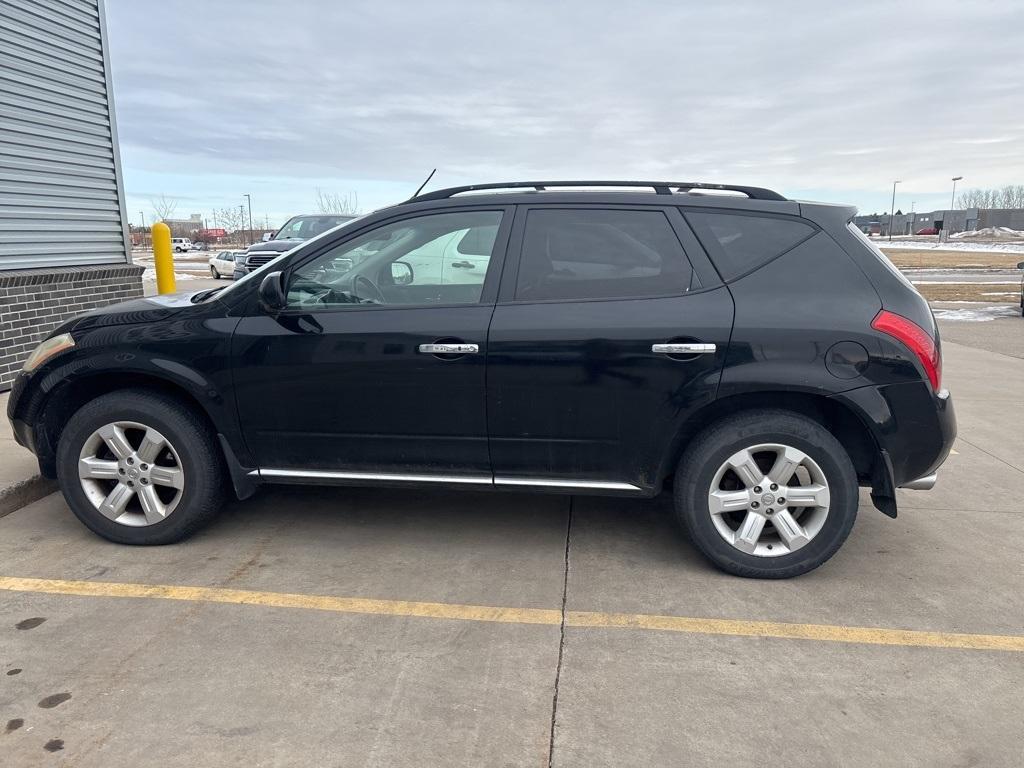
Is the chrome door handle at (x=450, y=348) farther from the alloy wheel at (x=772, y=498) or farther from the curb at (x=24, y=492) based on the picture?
the curb at (x=24, y=492)

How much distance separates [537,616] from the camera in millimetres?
3363

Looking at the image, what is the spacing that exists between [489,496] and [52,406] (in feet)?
8.19

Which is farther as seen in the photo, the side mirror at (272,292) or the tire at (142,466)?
the tire at (142,466)

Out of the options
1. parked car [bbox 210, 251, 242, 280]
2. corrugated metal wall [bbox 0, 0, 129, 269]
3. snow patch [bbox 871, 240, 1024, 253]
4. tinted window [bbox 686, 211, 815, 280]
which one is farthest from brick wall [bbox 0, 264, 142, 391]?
snow patch [bbox 871, 240, 1024, 253]

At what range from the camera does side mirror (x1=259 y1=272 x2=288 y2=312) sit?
3732 millimetres

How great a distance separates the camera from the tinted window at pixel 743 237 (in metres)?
3.64

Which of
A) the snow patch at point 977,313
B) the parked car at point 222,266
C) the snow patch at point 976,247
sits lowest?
the snow patch at point 977,313

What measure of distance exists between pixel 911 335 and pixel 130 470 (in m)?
3.84

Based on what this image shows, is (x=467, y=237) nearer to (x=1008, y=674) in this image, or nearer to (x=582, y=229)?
(x=582, y=229)

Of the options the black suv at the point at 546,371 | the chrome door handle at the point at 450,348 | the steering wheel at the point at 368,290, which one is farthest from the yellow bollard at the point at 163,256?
the chrome door handle at the point at 450,348

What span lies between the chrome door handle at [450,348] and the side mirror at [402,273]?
0.40 meters

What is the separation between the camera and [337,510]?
461cm

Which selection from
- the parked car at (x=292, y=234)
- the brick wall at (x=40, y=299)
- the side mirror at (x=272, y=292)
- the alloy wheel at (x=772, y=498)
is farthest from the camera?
the parked car at (x=292, y=234)

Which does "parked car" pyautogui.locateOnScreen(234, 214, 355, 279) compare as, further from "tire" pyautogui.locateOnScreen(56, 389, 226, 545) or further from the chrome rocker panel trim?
the chrome rocker panel trim
